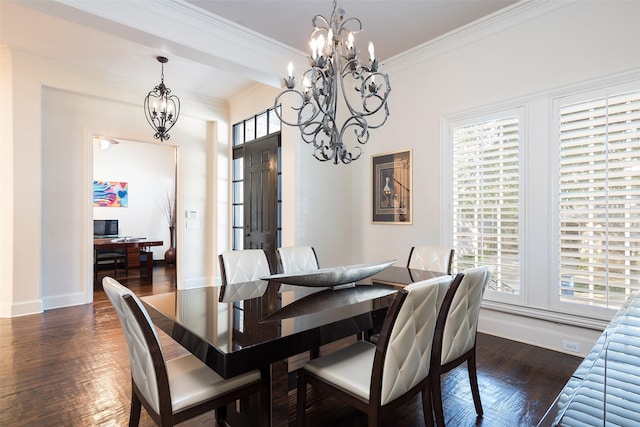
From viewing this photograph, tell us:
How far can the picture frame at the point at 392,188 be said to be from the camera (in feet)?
12.8

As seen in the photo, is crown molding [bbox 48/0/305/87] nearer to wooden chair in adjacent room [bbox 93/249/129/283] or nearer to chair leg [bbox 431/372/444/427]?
chair leg [bbox 431/372/444/427]

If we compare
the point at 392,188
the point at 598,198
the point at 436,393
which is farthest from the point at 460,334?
the point at 392,188

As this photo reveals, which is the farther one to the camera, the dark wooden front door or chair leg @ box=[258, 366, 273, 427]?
the dark wooden front door

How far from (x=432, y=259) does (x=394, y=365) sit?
5.40 ft

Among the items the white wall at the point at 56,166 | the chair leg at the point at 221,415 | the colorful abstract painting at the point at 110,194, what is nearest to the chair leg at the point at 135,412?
the chair leg at the point at 221,415

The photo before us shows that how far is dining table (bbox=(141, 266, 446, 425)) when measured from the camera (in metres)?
1.25

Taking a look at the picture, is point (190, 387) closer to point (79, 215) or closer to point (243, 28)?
point (243, 28)

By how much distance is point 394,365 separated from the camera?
137cm

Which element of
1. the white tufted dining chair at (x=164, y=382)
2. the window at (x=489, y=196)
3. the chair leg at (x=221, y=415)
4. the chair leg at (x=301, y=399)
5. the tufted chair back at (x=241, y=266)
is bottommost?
the chair leg at (x=221, y=415)

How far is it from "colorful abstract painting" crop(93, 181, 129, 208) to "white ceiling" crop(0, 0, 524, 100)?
4094mm

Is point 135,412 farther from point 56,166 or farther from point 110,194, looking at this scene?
point 110,194

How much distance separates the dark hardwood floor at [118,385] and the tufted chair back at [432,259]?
2.70ft

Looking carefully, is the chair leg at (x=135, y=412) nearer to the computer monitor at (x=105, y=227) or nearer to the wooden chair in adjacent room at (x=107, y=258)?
the wooden chair in adjacent room at (x=107, y=258)

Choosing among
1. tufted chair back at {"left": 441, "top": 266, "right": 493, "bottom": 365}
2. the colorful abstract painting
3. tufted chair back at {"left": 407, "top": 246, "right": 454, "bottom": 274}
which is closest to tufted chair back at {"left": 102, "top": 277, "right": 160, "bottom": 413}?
tufted chair back at {"left": 441, "top": 266, "right": 493, "bottom": 365}
